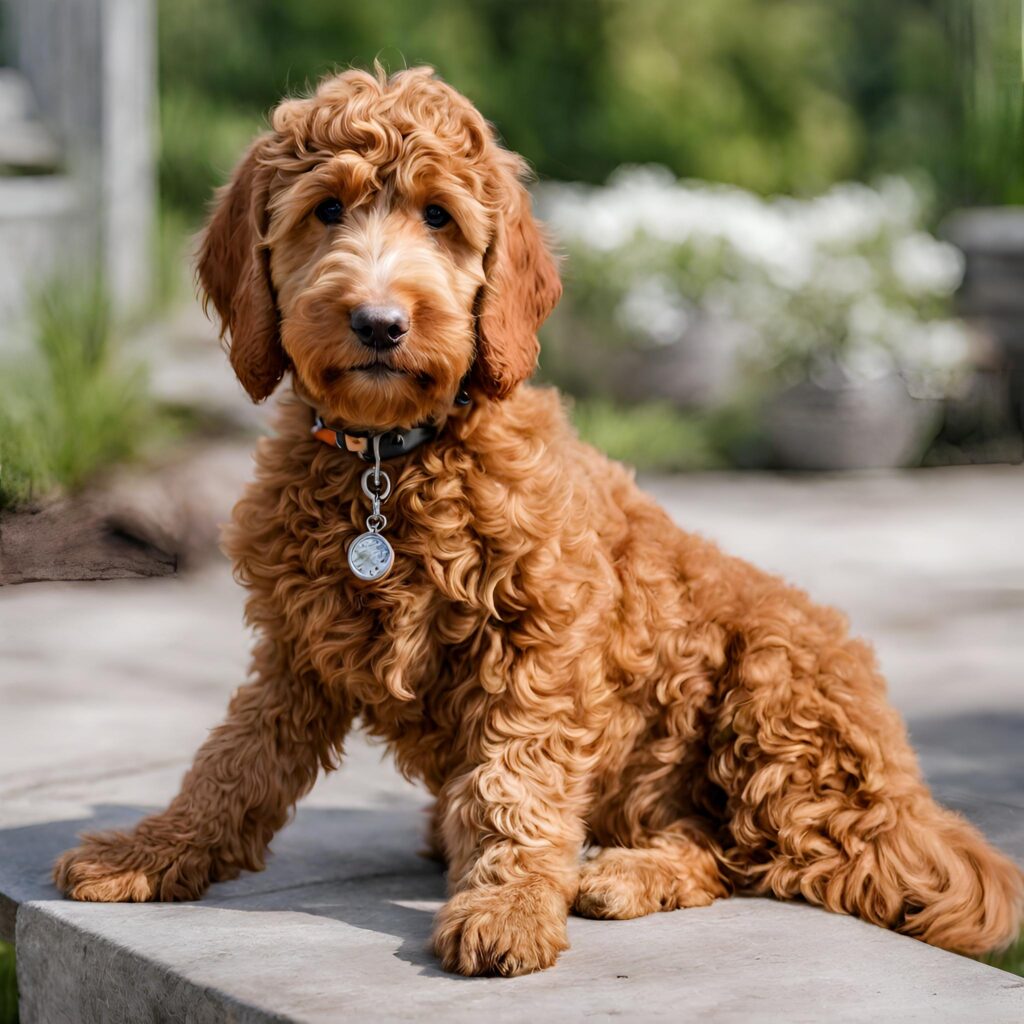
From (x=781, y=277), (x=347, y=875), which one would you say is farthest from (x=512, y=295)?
(x=781, y=277)

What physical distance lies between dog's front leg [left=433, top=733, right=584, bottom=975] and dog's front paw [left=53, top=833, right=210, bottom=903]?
1.95 ft

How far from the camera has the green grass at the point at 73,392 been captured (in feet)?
25.5

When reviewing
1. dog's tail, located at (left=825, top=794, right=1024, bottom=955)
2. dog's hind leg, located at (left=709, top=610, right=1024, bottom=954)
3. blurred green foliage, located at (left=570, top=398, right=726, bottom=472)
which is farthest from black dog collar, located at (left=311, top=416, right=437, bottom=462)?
blurred green foliage, located at (left=570, top=398, right=726, bottom=472)

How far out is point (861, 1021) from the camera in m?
2.84

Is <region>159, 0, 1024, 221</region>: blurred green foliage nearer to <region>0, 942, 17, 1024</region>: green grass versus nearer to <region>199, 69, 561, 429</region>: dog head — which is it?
<region>0, 942, 17, 1024</region>: green grass

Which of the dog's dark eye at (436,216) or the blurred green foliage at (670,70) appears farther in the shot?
the blurred green foliage at (670,70)

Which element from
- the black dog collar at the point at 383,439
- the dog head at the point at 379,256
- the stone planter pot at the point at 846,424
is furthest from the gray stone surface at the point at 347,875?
the stone planter pot at the point at 846,424

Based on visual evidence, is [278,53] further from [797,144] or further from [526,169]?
[526,169]

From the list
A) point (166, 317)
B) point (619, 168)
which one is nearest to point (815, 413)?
point (166, 317)

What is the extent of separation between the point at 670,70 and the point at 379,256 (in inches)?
522

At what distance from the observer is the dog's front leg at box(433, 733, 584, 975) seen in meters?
3.09

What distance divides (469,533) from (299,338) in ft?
1.83

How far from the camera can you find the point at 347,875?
375 centimetres

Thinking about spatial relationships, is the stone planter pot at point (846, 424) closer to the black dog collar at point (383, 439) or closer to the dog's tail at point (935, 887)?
A: the dog's tail at point (935, 887)
